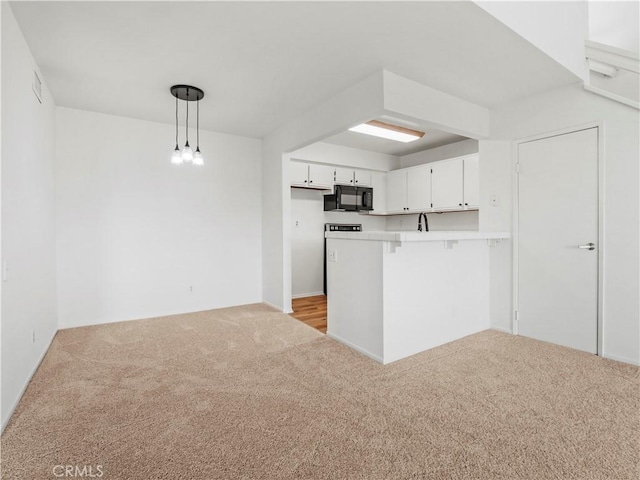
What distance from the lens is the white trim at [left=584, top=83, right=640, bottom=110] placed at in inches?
101

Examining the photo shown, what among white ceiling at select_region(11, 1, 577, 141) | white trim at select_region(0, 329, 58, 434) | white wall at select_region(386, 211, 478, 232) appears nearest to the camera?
white trim at select_region(0, 329, 58, 434)

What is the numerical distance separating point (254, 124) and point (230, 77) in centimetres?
131

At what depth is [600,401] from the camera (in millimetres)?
2082

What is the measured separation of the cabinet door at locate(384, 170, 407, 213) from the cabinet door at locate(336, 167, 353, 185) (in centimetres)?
58

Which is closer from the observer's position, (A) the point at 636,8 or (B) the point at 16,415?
(B) the point at 16,415

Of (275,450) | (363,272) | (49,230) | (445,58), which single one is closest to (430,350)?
(363,272)

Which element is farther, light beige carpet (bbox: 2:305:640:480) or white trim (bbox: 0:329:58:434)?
white trim (bbox: 0:329:58:434)

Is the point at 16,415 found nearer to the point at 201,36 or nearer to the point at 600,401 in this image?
the point at 201,36

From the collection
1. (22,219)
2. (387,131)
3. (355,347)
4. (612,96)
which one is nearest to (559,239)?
(612,96)

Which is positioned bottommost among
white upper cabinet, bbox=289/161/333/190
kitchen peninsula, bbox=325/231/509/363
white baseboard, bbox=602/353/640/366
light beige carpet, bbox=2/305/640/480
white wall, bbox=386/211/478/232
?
light beige carpet, bbox=2/305/640/480

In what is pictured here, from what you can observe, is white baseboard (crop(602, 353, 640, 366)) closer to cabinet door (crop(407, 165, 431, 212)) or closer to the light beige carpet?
the light beige carpet

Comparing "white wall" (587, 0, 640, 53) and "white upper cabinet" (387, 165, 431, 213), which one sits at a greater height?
"white wall" (587, 0, 640, 53)

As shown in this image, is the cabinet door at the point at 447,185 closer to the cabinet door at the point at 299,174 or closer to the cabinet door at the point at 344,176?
the cabinet door at the point at 344,176

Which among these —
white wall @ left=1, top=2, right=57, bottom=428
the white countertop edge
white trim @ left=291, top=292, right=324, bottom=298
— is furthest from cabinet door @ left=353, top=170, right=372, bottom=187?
white wall @ left=1, top=2, right=57, bottom=428
